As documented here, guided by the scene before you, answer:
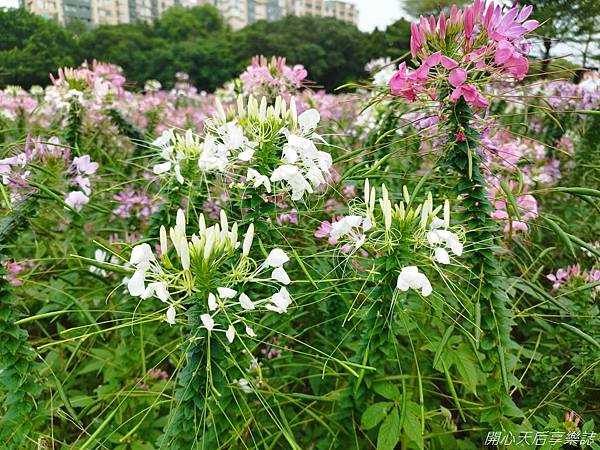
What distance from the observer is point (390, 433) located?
113cm

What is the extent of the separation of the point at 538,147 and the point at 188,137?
2.57 metres

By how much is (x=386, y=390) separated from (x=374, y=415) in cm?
7

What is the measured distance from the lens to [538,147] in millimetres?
3148

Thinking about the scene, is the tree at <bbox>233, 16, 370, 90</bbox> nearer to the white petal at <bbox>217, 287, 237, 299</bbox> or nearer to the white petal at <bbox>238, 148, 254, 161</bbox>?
the white petal at <bbox>238, 148, 254, 161</bbox>

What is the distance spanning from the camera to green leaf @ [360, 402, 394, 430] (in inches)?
45.3

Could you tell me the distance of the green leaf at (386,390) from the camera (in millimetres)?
1178

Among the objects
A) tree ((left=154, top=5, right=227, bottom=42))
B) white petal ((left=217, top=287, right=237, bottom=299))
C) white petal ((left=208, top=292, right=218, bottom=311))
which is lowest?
white petal ((left=208, top=292, right=218, bottom=311))

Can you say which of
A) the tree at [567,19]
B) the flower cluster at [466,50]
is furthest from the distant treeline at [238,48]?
the flower cluster at [466,50]

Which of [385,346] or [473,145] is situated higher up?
[473,145]

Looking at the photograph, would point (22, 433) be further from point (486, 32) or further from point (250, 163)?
point (486, 32)

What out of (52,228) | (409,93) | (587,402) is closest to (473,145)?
(409,93)

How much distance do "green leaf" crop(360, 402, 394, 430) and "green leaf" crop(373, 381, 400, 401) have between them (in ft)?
0.08

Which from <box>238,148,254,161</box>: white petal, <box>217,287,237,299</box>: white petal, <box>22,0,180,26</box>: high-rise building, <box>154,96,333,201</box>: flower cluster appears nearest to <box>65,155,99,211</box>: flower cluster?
<box>154,96,333,201</box>: flower cluster

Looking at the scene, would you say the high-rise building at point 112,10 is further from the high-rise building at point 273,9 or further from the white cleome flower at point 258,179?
the white cleome flower at point 258,179
